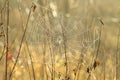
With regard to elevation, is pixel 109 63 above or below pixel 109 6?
below

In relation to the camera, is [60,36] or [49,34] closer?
[49,34]

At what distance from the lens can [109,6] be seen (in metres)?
10.0

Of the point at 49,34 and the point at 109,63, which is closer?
the point at 49,34

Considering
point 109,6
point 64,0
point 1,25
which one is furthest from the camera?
point 109,6

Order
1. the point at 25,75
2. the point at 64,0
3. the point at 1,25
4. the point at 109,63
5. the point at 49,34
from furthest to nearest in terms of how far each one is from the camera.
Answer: the point at 64,0
the point at 109,63
the point at 25,75
the point at 49,34
the point at 1,25

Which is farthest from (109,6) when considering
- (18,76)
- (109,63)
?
(18,76)

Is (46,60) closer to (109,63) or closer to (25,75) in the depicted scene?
(25,75)

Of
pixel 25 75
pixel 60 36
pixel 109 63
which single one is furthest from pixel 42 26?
pixel 109 63

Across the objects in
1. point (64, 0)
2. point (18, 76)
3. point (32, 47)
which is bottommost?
point (18, 76)

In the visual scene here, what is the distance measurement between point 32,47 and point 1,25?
84 centimetres

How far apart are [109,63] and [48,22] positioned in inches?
70.1

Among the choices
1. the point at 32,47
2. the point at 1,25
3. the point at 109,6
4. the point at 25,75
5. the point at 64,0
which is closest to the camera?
the point at 1,25

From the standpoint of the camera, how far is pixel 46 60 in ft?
7.57

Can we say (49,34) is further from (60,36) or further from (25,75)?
(25,75)
